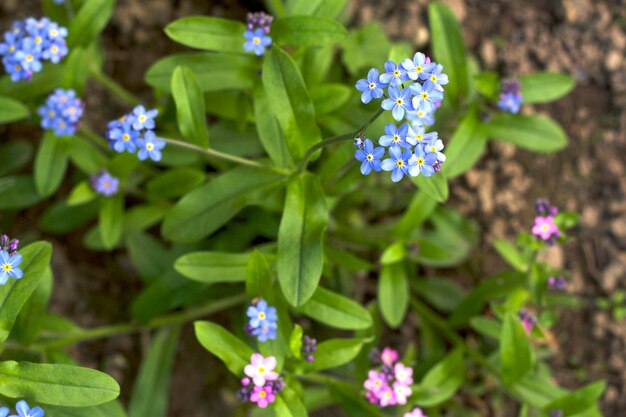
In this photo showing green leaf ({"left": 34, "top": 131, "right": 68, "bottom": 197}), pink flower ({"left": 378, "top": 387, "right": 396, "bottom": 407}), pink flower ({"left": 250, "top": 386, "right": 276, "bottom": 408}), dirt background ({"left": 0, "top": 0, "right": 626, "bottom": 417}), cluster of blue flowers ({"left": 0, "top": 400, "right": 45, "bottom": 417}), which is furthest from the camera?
dirt background ({"left": 0, "top": 0, "right": 626, "bottom": 417})

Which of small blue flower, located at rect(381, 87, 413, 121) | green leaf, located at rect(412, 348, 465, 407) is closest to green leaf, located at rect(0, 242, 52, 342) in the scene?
small blue flower, located at rect(381, 87, 413, 121)

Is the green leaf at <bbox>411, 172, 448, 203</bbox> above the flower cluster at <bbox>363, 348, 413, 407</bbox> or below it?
above

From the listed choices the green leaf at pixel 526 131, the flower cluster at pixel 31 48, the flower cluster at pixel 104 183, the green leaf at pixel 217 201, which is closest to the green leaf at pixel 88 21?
the flower cluster at pixel 31 48

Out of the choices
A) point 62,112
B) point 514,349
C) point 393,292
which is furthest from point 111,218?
point 514,349

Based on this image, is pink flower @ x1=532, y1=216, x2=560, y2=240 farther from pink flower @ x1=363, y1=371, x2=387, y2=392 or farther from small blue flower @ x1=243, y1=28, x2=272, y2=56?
small blue flower @ x1=243, y1=28, x2=272, y2=56

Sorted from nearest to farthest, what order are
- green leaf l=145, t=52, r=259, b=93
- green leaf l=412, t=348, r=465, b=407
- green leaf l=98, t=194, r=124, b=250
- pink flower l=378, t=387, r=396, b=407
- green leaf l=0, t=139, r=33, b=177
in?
pink flower l=378, t=387, r=396, b=407
green leaf l=145, t=52, r=259, b=93
green leaf l=412, t=348, r=465, b=407
green leaf l=98, t=194, r=124, b=250
green leaf l=0, t=139, r=33, b=177

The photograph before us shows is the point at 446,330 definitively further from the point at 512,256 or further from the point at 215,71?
the point at 215,71

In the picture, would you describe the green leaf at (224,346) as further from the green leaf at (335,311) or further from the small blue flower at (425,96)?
the small blue flower at (425,96)
